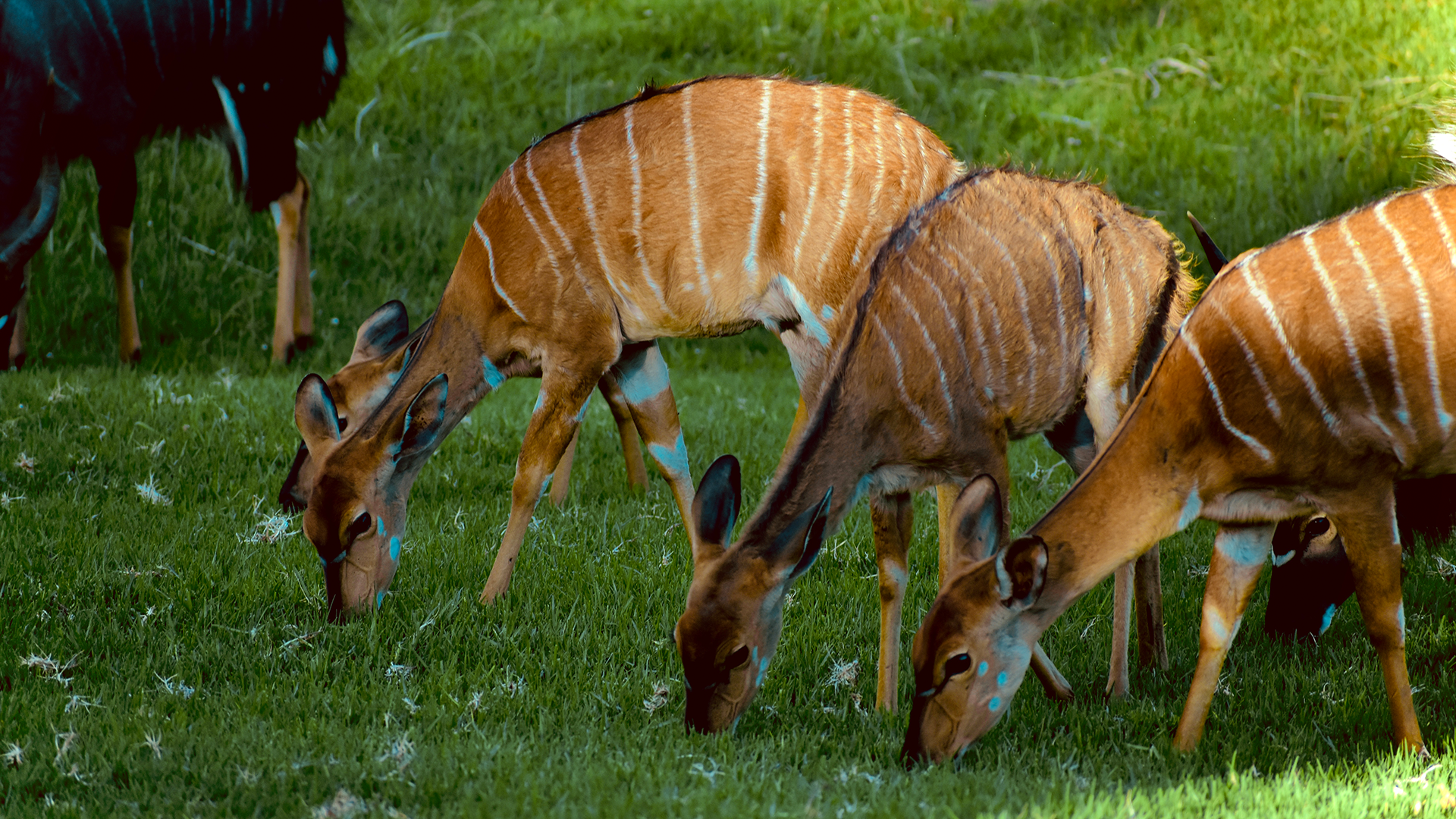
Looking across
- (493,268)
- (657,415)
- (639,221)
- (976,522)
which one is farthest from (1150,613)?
(493,268)

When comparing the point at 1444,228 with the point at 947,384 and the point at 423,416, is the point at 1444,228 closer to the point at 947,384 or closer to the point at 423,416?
the point at 947,384

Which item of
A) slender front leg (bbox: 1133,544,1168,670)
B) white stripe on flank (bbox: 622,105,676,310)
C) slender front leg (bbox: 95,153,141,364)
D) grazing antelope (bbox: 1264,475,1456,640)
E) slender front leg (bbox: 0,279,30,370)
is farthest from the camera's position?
slender front leg (bbox: 0,279,30,370)

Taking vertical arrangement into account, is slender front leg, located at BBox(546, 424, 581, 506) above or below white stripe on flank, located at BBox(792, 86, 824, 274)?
below

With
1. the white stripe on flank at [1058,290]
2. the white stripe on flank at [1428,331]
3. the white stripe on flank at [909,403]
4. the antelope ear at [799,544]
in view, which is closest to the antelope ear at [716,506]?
the antelope ear at [799,544]

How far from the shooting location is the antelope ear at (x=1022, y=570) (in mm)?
3716

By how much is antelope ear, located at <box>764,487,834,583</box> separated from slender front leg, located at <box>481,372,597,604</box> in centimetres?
162

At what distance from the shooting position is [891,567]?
4.67 meters

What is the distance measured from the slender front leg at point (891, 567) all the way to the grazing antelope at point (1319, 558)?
→ 4.31ft

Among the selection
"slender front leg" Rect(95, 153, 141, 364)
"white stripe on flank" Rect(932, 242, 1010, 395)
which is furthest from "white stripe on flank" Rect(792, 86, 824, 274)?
"slender front leg" Rect(95, 153, 141, 364)

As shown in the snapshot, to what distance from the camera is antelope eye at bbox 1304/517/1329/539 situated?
496 cm

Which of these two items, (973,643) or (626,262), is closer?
(973,643)

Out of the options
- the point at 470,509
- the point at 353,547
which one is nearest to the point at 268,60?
the point at 470,509

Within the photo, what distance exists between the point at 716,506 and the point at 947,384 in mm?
807

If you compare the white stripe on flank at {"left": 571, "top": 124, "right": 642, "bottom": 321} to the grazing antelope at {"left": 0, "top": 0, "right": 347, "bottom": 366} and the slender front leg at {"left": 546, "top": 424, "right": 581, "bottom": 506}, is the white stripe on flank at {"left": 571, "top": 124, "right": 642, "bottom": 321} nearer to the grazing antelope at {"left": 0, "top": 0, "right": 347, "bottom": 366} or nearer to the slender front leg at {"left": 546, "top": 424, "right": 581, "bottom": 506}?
the slender front leg at {"left": 546, "top": 424, "right": 581, "bottom": 506}
